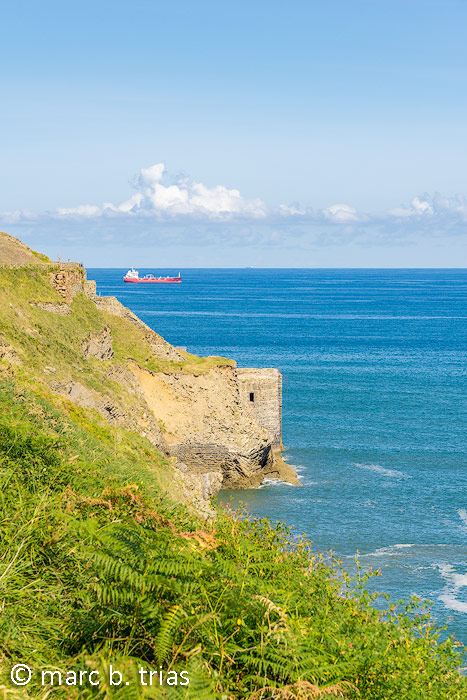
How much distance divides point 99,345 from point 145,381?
4080mm

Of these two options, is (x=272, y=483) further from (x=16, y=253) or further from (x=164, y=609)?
(x=164, y=609)

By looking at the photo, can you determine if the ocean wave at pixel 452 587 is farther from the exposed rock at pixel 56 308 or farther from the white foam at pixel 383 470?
the exposed rock at pixel 56 308

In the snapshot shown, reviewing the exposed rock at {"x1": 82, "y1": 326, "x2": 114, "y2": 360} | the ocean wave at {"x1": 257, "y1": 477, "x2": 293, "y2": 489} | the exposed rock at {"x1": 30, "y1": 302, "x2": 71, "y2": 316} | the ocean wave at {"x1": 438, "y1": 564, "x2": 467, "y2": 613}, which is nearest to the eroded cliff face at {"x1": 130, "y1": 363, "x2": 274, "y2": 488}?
the ocean wave at {"x1": 257, "y1": 477, "x2": 293, "y2": 489}

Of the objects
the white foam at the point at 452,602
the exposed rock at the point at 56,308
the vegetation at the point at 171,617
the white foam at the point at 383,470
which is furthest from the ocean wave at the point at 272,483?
the vegetation at the point at 171,617

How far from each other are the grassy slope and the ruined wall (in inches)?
1325

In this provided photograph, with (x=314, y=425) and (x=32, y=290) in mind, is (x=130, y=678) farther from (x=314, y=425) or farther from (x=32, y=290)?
(x=314, y=425)

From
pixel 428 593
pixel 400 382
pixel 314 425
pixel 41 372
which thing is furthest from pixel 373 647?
pixel 400 382

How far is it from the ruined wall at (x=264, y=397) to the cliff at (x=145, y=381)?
0.23ft

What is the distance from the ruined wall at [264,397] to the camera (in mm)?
49016

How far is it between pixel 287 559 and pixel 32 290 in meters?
29.8

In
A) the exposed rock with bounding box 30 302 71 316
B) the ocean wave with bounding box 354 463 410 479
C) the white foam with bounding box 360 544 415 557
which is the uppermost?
the exposed rock with bounding box 30 302 71 316

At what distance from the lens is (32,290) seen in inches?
1597

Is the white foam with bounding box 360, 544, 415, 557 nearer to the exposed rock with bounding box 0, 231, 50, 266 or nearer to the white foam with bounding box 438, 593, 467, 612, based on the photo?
the white foam with bounding box 438, 593, 467, 612

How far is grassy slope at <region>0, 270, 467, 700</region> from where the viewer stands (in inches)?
330
